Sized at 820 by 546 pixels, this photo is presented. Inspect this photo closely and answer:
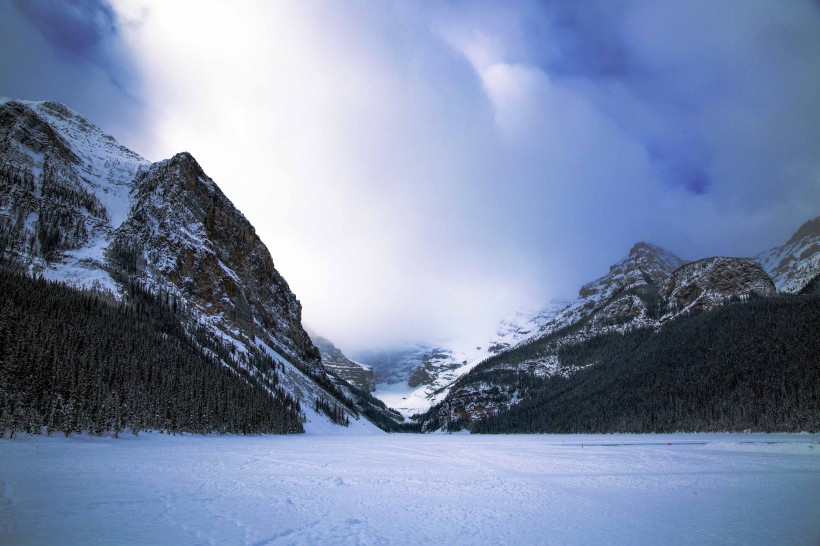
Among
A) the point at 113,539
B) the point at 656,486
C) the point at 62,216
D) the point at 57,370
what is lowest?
the point at 656,486

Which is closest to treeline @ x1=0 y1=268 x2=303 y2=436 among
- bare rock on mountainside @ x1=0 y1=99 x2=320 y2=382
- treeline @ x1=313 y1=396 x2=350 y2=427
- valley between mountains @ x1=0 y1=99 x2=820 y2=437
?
valley between mountains @ x1=0 y1=99 x2=820 y2=437

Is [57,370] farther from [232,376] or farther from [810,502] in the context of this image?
[810,502]

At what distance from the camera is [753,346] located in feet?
465

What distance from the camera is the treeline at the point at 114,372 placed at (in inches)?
2024

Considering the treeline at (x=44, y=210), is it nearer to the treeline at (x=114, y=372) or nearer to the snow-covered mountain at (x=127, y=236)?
the snow-covered mountain at (x=127, y=236)

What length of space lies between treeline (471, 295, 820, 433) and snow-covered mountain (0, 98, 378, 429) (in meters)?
111

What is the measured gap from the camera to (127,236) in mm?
164125

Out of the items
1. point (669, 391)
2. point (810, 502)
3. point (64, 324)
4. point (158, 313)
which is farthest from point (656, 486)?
point (669, 391)

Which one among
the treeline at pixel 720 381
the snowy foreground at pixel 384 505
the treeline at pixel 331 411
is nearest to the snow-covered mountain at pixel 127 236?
the treeline at pixel 331 411

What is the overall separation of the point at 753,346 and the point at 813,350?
20.8m

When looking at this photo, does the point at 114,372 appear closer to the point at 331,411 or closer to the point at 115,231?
the point at 331,411

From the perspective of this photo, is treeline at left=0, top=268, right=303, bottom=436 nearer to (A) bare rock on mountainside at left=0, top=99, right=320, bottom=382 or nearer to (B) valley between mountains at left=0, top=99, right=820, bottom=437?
(B) valley between mountains at left=0, top=99, right=820, bottom=437

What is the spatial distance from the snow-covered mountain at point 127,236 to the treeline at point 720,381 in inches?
4362

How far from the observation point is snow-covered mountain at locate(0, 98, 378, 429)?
457 feet
